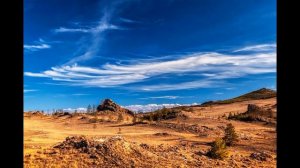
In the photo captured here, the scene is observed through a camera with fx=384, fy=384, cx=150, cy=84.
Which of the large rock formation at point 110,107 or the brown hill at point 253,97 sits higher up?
the brown hill at point 253,97

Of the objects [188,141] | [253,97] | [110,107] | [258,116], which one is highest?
[253,97]

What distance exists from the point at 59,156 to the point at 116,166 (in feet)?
6.74

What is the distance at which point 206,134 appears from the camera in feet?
84.4

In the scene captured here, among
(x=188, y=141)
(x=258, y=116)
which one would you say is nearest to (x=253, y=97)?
(x=258, y=116)

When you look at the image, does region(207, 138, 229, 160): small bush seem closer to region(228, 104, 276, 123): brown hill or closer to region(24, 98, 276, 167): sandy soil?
A: region(24, 98, 276, 167): sandy soil

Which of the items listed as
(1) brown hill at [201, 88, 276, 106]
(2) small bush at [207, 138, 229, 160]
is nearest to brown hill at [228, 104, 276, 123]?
(2) small bush at [207, 138, 229, 160]

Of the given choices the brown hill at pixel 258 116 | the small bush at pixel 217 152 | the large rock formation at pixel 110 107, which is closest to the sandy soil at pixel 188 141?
the small bush at pixel 217 152

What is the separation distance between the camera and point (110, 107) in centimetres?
4841

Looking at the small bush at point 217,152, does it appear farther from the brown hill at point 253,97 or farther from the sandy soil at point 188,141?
the brown hill at point 253,97

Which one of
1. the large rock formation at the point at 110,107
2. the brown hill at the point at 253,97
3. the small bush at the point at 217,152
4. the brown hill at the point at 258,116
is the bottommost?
the small bush at the point at 217,152

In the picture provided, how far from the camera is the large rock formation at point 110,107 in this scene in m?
48.2

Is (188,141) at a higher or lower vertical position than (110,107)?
lower

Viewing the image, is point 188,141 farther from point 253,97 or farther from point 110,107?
point 253,97
